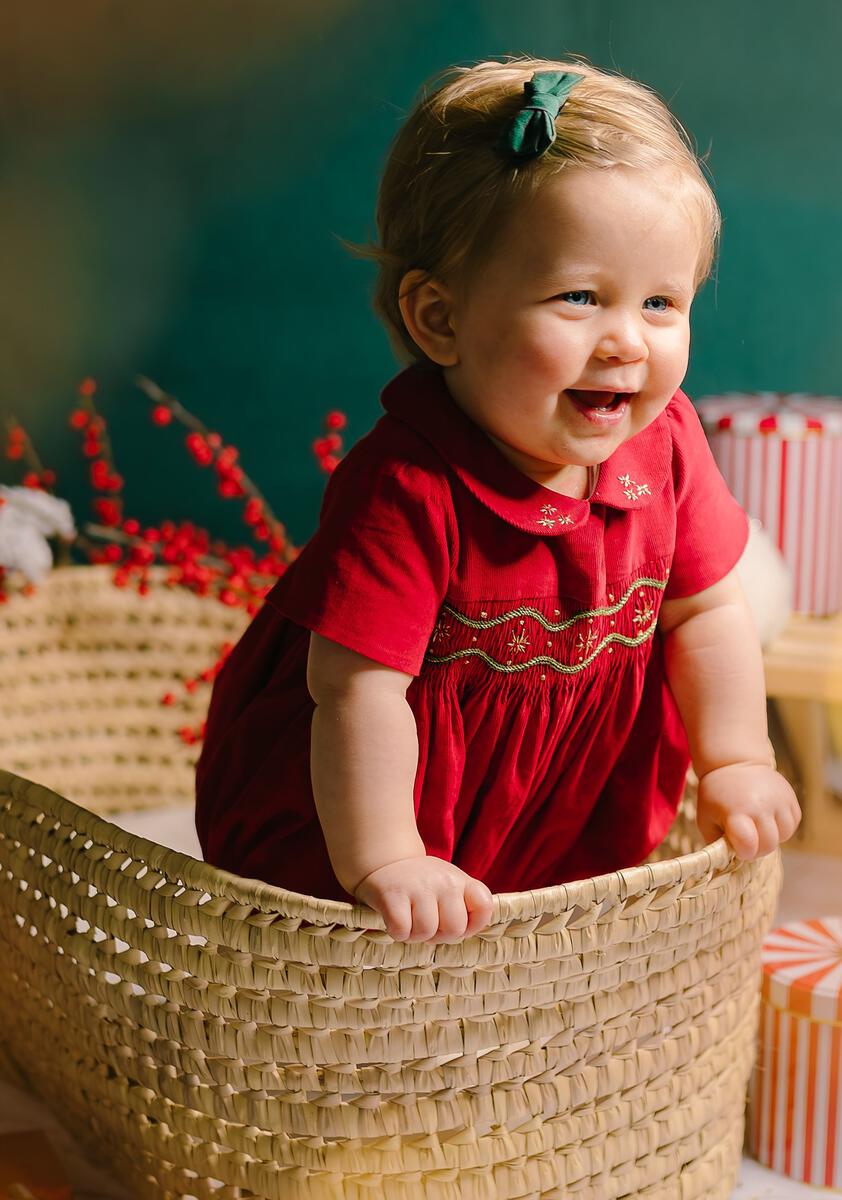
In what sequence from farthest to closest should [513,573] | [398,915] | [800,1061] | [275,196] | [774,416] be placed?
[275,196] → [774,416] → [800,1061] → [513,573] → [398,915]

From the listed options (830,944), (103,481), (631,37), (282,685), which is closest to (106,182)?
(103,481)

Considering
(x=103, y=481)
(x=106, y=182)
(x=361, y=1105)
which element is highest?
(x=106, y=182)

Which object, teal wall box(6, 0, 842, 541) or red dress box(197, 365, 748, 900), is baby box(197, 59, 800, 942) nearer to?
red dress box(197, 365, 748, 900)

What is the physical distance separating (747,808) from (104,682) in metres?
0.79

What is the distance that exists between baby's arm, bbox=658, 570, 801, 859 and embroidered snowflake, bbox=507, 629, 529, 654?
127 mm

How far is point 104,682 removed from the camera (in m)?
1.42

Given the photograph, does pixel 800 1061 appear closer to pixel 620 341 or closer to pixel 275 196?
pixel 620 341

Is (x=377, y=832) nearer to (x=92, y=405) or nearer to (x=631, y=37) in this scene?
(x=631, y=37)

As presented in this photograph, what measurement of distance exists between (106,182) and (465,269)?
974 mm

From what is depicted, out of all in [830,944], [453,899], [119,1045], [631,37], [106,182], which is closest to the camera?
[453,899]

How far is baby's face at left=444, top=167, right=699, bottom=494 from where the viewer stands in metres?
0.73

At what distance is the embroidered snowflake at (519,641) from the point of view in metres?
0.83

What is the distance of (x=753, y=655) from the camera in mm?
901

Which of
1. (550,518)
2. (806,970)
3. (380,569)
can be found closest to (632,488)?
(550,518)
